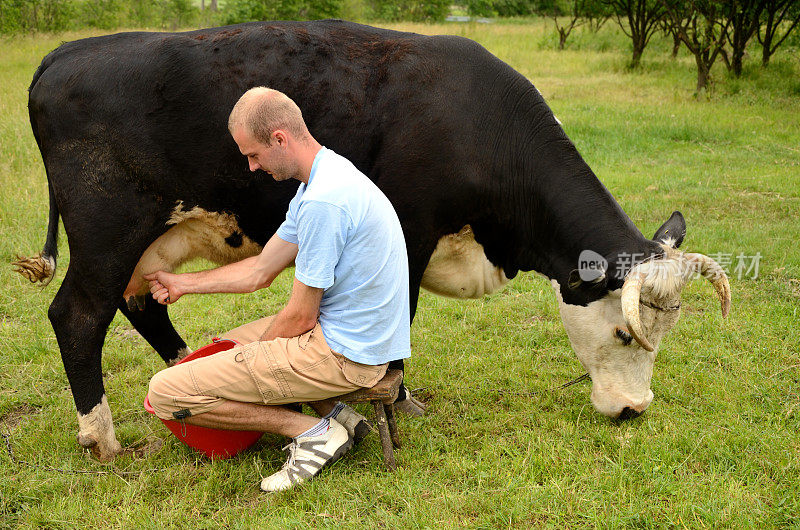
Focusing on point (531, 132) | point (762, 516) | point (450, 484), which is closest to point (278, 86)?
point (531, 132)

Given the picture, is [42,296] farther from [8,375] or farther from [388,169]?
[388,169]

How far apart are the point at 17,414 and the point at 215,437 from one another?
1634 mm

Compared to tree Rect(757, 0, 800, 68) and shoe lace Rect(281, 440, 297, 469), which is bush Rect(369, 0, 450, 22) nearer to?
tree Rect(757, 0, 800, 68)

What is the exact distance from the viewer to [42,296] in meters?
6.36

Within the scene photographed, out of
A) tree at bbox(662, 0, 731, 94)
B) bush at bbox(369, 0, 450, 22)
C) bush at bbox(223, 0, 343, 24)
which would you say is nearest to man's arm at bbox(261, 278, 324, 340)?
tree at bbox(662, 0, 731, 94)

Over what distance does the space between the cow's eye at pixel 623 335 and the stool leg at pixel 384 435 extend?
4.80 ft

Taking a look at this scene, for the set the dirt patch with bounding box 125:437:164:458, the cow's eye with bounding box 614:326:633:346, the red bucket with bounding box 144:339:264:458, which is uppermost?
the cow's eye with bounding box 614:326:633:346

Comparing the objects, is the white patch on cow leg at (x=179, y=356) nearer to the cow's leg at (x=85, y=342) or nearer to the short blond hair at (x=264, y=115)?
the cow's leg at (x=85, y=342)

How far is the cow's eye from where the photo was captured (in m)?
4.18

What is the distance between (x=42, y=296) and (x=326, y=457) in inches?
152

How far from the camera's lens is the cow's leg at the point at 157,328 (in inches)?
189

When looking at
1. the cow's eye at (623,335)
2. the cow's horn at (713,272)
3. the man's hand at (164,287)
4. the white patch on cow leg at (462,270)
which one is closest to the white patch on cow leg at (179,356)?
the man's hand at (164,287)

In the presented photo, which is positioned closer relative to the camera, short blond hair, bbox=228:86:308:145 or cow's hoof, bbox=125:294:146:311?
short blond hair, bbox=228:86:308:145

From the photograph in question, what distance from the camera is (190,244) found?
4.32m
